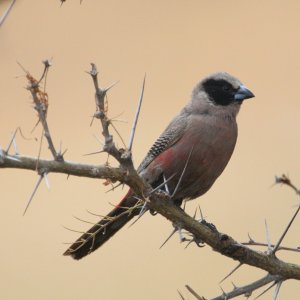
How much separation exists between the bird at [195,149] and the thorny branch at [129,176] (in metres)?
1.08

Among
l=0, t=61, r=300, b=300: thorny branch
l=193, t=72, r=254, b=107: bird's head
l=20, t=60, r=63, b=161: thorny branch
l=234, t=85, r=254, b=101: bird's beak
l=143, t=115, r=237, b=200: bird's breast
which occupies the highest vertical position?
l=193, t=72, r=254, b=107: bird's head

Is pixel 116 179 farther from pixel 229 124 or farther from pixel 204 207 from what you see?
pixel 204 207

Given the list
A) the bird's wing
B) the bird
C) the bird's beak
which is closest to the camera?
the bird

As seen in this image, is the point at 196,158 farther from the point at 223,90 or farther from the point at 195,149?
the point at 223,90

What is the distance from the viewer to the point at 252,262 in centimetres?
261

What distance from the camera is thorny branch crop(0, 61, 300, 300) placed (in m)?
1.99

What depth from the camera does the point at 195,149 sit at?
395 cm

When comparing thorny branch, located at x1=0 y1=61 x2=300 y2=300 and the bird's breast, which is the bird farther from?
thorny branch, located at x1=0 y1=61 x2=300 y2=300

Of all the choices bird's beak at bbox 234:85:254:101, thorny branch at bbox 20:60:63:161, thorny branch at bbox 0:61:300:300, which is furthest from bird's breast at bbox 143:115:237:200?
thorny branch at bbox 20:60:63:161

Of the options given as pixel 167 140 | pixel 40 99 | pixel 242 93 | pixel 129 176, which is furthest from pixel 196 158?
pixel 40 99

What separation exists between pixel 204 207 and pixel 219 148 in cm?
124

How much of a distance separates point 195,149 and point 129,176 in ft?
5.80

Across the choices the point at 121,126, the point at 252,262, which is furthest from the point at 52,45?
the point at 252,262

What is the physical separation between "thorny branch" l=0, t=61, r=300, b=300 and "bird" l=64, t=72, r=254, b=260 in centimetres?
108
